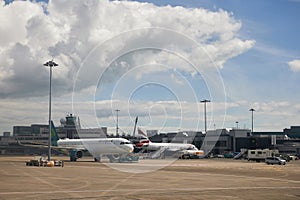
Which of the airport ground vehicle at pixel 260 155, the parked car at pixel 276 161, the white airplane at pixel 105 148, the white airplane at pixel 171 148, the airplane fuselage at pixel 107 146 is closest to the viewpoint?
the airplane fuselage at pixel 107 146

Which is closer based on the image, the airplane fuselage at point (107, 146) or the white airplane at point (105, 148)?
the airplane fuselage at point (107, 146)

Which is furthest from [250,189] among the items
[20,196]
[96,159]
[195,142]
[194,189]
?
[195,142]

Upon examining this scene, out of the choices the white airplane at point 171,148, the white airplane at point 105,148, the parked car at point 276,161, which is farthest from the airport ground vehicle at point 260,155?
the white airplane at point 105,148

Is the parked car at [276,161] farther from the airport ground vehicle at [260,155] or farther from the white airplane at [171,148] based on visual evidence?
the white airplane at [171,148]

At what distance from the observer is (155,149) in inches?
5384

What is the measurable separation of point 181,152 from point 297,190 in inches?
4068

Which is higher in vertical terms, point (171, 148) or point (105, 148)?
point (105, 148)

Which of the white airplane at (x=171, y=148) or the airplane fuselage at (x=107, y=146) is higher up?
the airplane fuselage at (x=107, y=146)

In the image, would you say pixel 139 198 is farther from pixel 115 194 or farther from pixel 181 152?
pixel 181 152

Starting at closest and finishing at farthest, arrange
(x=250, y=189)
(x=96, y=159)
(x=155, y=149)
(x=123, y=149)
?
(x=250, y=189)
(x=123, y=149)
(x=96, y=159)
(x=155, y=149)

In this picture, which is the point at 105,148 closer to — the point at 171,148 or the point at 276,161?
the point at 276,161

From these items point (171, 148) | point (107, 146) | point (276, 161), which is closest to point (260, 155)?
point (276, 161)

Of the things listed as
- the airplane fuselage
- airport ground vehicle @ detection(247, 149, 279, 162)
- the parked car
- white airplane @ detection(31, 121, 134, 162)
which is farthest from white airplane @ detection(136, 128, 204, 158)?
the parked car

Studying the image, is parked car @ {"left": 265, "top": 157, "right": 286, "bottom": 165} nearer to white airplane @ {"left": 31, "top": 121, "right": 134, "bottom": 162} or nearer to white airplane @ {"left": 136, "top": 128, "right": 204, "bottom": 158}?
white airplane @ {"left": 31, "top": 121, "right": 134, "bottom": 162}
